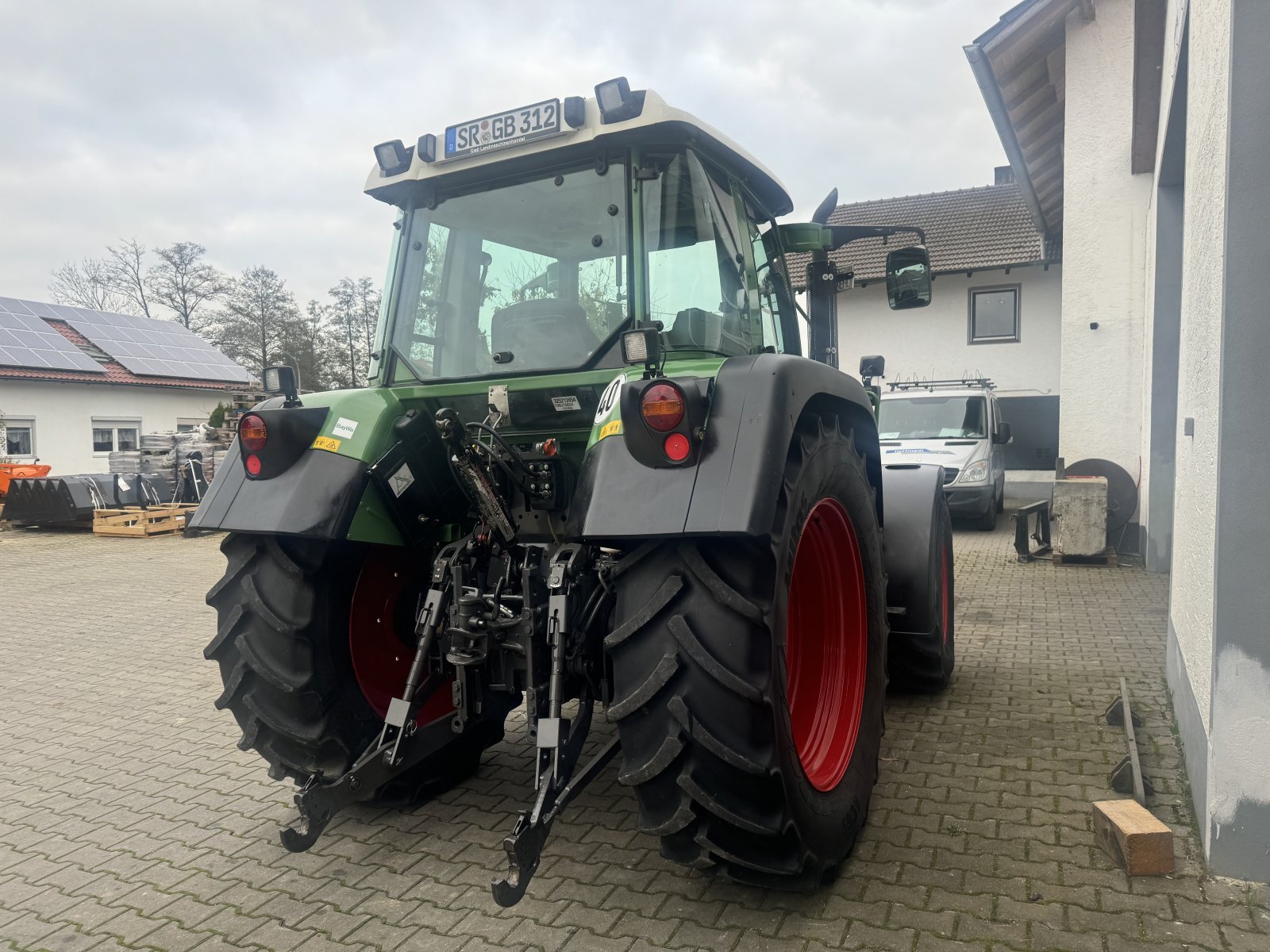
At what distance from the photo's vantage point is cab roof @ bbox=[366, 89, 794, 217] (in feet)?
9.73

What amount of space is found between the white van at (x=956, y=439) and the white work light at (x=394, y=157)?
9442mm

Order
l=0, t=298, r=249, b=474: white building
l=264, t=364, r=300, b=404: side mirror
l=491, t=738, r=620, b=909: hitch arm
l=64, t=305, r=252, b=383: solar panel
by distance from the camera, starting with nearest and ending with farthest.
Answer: l=491, t=738, r=620, b=909: hitch arm < l=264, t=364, r=300, b=404: side mirror < l=0, t=298, r=249, b=474: white building < l=64, t=305, r=252, b=383: solar panel

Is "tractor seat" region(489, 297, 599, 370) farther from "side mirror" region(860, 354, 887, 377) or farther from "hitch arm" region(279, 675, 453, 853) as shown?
"side mirror" region(860, 354, 887, 377)

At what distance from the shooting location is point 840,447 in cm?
295

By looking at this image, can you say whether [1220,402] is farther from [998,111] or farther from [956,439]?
[956,439]

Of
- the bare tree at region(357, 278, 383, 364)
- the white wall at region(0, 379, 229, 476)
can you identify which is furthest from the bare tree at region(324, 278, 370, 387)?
the white wall at region(0, 379, 229, 476)

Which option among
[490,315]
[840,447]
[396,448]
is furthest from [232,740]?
[840,447]

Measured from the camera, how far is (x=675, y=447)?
7.78 feet

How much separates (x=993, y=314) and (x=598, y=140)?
17010 mm

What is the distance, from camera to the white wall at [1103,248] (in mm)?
10422

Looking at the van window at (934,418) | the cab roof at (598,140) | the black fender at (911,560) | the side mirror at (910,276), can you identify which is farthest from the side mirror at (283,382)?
the van window at (934,418)

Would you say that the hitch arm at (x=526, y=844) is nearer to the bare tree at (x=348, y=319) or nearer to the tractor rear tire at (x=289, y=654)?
the tractor rear tire at (x=289, y=654)

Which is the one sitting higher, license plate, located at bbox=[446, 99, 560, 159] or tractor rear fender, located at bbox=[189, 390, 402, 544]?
license plate, located at bbox=[446, 99, 560, 159]

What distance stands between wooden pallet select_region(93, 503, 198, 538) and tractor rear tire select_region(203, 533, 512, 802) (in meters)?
12.8
